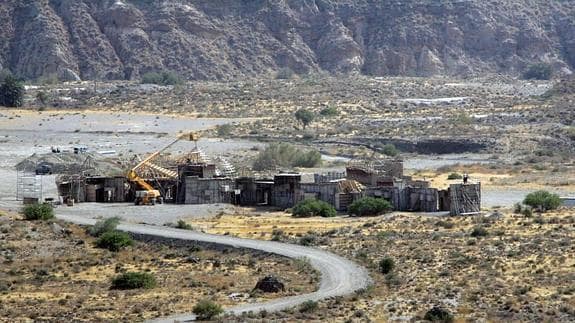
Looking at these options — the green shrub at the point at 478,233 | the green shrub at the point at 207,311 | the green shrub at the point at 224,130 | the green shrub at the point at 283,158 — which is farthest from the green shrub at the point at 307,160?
the green shrub at the point at 207,311

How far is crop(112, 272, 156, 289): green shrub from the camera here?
4634 cm

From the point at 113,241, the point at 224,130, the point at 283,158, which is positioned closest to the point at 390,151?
the point at 283,158

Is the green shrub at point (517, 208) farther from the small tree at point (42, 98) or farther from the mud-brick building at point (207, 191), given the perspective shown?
the small tree at point (42, 98)

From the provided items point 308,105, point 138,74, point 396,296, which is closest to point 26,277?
point 396,296

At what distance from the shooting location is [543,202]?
64188 mm

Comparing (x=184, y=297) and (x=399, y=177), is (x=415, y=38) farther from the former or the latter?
(x=184, y=297)

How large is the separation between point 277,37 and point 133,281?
394 ft

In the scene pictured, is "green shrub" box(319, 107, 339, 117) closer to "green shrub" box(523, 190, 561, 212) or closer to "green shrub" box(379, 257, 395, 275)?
"green shrub" box(523, 190, 561, 212)

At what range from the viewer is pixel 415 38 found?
540ft

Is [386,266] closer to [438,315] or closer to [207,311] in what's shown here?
[438,315]

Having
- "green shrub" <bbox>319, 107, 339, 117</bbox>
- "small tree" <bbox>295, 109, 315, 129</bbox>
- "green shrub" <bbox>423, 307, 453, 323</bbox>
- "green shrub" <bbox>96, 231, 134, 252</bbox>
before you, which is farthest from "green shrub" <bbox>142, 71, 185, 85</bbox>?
"green shrub" <bbox>423, 307, 453, 323</bbox>

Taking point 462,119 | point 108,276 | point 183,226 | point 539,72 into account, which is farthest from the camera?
point 539,72

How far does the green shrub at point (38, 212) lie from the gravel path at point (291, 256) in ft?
2.81

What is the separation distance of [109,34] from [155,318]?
118357mm
